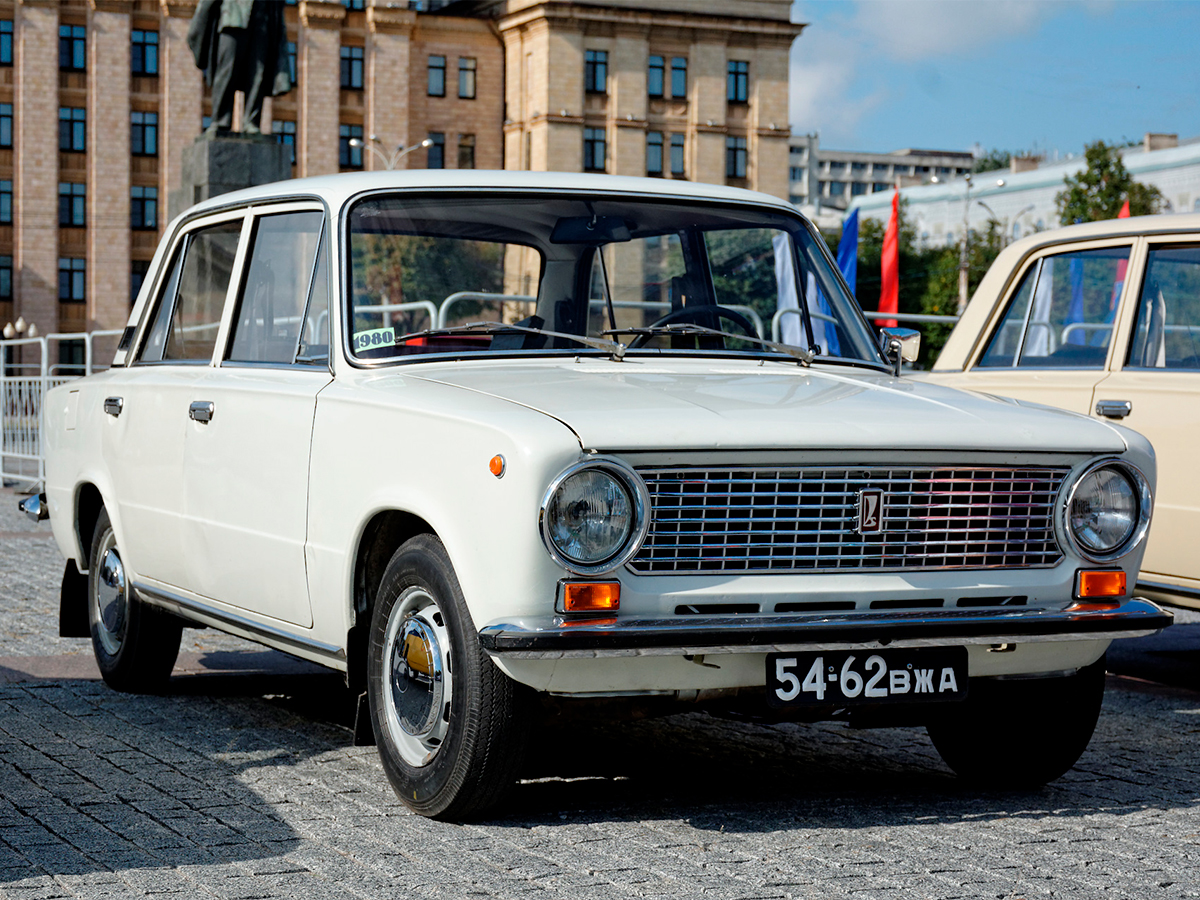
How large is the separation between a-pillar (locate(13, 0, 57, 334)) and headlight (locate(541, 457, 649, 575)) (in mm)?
72789

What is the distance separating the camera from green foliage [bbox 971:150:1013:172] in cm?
15975

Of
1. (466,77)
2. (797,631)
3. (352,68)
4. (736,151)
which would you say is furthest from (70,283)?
(797,631)

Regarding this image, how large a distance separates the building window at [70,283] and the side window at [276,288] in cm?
7137

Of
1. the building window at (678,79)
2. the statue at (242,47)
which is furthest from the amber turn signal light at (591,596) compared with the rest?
the building window at (678,79)

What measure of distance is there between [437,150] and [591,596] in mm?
78060

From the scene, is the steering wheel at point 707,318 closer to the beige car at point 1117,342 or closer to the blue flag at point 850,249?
the beige car at point 1117,342

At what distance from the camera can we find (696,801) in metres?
5.38

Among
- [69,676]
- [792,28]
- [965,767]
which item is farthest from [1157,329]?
[792,28]

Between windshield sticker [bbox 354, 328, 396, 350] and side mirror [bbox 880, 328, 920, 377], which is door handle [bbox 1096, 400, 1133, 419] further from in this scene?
windshield sticker [bbox 354, 328, 396, 350]

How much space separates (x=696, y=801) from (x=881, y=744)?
1358 mm

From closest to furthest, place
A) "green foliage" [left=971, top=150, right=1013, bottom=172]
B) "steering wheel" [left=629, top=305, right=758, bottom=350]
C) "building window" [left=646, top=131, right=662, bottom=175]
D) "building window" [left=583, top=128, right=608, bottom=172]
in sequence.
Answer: "steering wheel" [left=629, top=305, right=758, bottom=350] < "building window" [left=583, top=128, right=608, bottom=172] < "building window" [left=646, top=131, right=662, bottom=175] < "green foliage" [left=971, top=150, right=1013, bottom=172]

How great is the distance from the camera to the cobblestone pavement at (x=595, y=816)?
444 cm

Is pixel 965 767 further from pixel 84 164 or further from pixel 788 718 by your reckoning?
pixel 84 164

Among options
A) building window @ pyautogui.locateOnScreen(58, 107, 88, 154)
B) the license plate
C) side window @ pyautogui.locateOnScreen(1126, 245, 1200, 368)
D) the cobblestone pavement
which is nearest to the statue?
side window @ pyautogui.locateOnScreen(1126, 245, 1200, 368)
